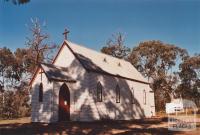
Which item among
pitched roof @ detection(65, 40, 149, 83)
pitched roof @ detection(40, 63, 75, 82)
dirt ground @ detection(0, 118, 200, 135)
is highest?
pitched roof @ detection(65, 40, 149, 83)

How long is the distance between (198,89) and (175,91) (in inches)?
245

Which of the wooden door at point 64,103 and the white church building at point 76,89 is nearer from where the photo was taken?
the white church building at point 76,89

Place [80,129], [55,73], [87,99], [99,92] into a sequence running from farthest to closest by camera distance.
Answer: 1. [99,92]
2. [87,99]
3. [55,73]
4. [80,129]

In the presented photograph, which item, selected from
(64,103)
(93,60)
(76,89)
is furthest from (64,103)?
(93,60)

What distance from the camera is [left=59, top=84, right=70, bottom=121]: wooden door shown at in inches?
1025

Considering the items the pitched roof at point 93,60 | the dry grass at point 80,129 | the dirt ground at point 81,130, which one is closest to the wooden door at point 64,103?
the pitched roof at point 93,60

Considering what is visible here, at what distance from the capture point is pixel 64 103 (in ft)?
86.7

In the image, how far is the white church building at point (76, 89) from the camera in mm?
25656

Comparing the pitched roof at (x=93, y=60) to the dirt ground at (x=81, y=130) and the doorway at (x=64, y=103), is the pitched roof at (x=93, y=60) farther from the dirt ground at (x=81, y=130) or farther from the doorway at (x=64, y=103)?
the dirt ground at (x=81, y=130)

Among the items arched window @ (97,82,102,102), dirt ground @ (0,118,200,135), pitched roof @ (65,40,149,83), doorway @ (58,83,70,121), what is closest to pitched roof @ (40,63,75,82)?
doorway @ (58,83,70,121)

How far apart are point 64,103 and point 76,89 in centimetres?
212

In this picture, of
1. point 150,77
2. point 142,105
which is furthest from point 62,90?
point 150,77

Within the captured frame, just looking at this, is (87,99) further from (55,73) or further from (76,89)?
(55,73)

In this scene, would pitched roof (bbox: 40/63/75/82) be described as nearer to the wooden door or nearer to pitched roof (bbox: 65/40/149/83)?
the wooden door
